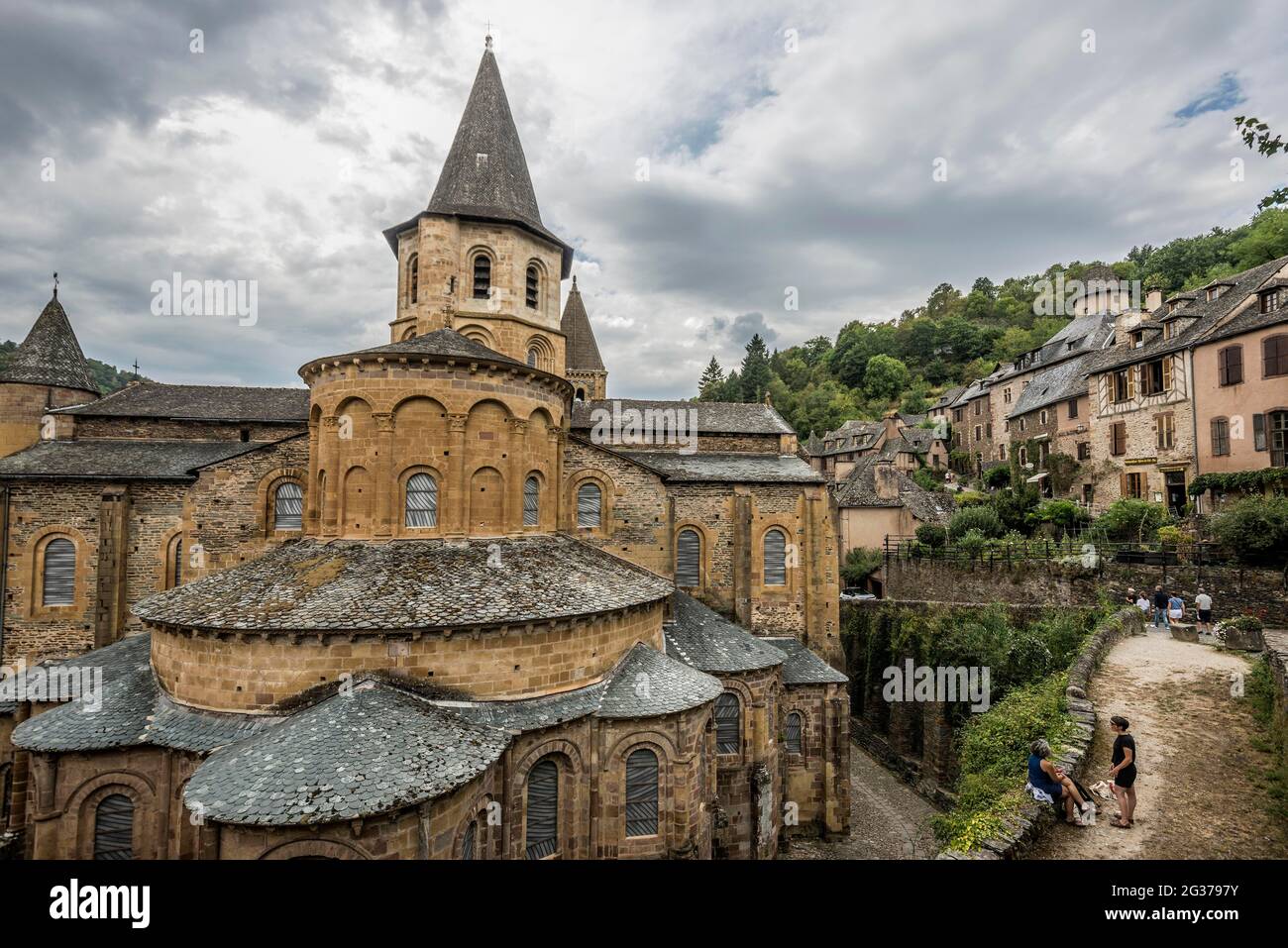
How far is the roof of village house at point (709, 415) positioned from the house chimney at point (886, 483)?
18.4 m

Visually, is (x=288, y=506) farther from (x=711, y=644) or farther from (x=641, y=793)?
(x=711, y=644)

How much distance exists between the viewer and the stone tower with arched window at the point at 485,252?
21.9 m

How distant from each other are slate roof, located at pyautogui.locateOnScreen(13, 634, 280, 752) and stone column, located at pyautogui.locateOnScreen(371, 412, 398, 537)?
5012 millimetres

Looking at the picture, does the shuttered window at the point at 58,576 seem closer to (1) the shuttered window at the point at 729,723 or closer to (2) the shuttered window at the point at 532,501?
(2) the shuttered window at the point at 532,501

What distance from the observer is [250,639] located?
433 inches

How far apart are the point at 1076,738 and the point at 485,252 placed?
24.1m

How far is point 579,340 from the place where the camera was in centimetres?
3791

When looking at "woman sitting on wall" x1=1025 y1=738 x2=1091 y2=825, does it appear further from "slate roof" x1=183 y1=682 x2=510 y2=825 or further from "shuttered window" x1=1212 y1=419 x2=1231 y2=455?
"shuttered window" x1=1212 y1=419 x2=1231 y2=455

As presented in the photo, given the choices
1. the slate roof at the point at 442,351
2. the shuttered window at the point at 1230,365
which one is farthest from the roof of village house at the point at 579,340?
the shuttered window at the point at 1230,365

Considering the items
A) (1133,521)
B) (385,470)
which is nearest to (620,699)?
(385,470)
